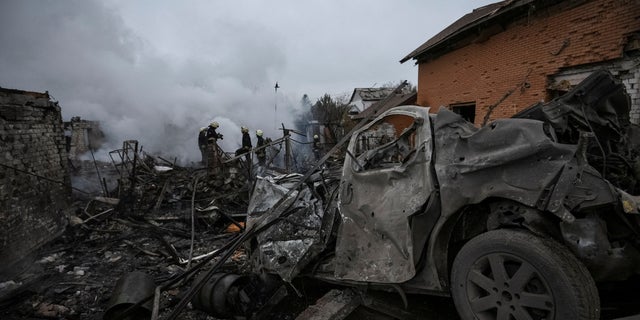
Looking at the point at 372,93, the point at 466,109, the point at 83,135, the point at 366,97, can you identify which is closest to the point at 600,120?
the point at 466,109

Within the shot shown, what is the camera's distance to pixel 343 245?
3.12m

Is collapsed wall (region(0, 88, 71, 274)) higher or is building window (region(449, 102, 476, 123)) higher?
building window (region(449, 102, 476, 123))

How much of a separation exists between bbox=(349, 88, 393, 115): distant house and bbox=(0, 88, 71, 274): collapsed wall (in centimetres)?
2259

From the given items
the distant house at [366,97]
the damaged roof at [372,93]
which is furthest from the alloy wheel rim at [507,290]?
the damaged roof at [372,93]

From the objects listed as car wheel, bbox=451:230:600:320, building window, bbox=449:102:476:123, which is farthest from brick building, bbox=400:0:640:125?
car wheel, bbox=451:230:600:320

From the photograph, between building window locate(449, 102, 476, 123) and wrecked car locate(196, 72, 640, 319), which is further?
building window locate(449, 102, 476, 123)

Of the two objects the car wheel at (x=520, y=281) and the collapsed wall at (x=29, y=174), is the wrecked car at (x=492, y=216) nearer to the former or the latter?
the car wheel at (x=520, y=281)

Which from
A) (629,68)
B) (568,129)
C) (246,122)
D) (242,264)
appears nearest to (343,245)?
(568,129)

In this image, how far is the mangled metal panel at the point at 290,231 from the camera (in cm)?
343

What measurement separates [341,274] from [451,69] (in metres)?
10.1

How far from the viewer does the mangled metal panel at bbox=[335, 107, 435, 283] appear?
259 centimetres

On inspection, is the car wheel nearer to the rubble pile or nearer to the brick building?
the brick building

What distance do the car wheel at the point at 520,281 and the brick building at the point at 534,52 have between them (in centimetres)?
279

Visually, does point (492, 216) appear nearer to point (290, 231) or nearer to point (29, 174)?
point (290, 231)
